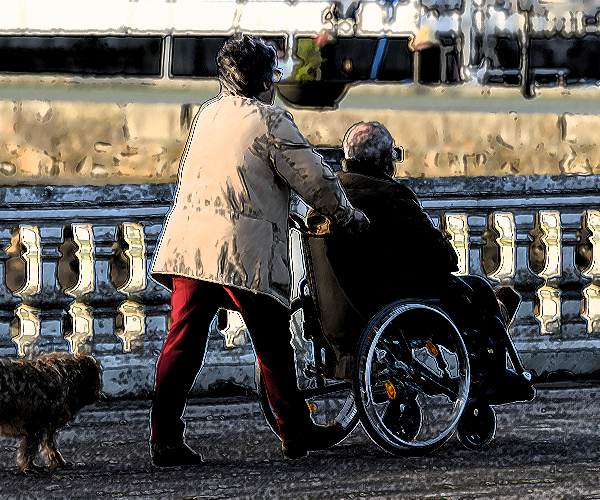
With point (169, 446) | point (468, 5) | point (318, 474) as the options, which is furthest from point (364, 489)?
point (468, 5)

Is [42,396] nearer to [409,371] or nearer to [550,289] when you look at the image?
[409,371]

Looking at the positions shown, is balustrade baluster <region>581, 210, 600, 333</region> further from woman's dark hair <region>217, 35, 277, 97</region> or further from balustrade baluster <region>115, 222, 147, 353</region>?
woman's dark hair <region>217, 35, 277, 97</region>

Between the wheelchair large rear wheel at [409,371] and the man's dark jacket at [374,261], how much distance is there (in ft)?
0.38

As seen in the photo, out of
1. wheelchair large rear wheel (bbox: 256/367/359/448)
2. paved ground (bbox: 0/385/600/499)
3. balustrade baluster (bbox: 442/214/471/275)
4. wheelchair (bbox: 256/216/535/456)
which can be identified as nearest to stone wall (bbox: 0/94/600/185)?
balustrade baluster (bbox: 442/214/471/275)

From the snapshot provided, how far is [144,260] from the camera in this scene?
644cm

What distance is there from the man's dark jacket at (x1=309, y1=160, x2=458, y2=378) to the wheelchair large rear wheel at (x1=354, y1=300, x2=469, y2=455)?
11 centimetres

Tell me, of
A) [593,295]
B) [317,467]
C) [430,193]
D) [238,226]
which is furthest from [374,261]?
[593,295]

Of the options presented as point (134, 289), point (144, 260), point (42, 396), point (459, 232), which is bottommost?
point (42, 396)

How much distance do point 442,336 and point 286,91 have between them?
35.7ft

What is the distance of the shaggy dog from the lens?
4203 millimetres

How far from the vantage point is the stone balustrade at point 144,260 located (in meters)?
6.30

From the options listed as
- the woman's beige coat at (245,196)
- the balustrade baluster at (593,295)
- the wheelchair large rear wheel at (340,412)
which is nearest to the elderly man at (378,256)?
the wheelchair large rear wheel at (340,412)

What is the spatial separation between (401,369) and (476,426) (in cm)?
51

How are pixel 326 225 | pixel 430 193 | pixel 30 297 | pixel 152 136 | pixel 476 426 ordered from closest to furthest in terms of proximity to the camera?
pixel 326 225 → pixel 476 426 → pixel 30 297 → pixel 430 193 → pixel 152 136
